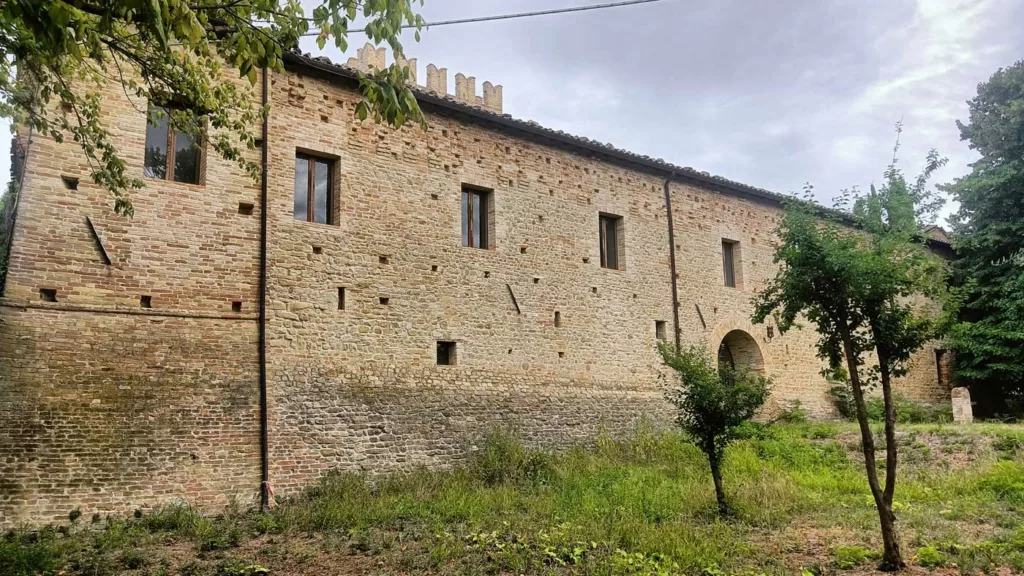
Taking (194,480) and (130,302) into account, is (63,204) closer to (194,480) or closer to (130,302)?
(130,302)

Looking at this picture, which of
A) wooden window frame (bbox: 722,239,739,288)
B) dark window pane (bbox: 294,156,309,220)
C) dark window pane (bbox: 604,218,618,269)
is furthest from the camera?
wooden window frame (bbox: 722,239,739,288)

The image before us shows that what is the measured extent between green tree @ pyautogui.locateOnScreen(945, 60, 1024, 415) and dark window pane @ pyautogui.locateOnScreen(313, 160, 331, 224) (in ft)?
53.6

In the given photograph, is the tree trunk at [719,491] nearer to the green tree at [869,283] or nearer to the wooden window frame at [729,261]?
the green tree at [869,283]

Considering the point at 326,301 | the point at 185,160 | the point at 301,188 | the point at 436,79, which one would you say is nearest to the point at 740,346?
the point at 436,79

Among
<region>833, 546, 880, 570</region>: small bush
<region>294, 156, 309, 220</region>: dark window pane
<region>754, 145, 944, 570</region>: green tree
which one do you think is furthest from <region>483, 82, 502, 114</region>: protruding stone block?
<region>833, 546, 880, 570</region>: small bush

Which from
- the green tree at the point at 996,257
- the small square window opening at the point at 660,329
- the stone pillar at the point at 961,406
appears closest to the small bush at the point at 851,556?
the small square window opening at the point at 660,329

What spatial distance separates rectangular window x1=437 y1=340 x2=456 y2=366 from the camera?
11.4 m

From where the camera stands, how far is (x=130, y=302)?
866 cm

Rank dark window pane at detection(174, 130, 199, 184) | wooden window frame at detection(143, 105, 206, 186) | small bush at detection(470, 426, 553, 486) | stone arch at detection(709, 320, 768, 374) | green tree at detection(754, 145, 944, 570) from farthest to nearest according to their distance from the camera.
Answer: stone arch at detection(709, 320, 768, 374)
small bush at detection(470, 426, 553, 486)
dark window pane at detection(174, 130, 199, 184)
wooden window frame at detection(143, 105, 206, 186)
green tree at detection(754, 145, 944, 570)

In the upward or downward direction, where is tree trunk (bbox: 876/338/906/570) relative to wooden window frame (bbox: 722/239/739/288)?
downward

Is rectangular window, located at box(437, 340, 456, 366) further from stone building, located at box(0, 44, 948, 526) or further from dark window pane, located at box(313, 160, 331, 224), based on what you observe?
dark window pane, located at box(313, 160, 331, 224)

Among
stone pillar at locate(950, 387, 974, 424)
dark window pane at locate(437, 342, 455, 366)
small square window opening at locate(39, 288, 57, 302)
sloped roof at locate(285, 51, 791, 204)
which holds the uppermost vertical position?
sloped roof at locate(285, 51, 791, 204)

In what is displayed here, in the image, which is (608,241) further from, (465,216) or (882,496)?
(882,496)

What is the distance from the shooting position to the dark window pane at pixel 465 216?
40.2ft
